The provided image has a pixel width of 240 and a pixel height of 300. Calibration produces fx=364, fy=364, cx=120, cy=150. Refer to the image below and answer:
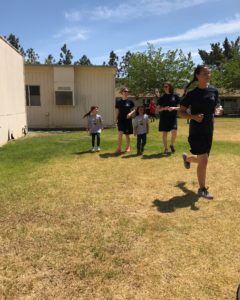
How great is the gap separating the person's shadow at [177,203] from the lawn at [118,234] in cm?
1

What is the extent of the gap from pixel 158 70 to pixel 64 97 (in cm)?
2494

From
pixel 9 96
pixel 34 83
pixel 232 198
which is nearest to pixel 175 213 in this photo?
pixel 232 198

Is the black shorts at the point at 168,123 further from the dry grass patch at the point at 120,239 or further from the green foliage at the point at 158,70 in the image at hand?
the green foliage at the point at 158,70

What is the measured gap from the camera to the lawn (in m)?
3.11

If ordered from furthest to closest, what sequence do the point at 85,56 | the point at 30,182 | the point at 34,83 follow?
the point at 85,56, the point at 34,83, the point at 30,182

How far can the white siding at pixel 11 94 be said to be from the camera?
39.8 feet

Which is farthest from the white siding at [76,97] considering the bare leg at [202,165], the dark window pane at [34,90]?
the bare leg at [202,165]

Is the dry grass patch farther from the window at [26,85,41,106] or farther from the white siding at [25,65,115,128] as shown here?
the window at [26,85,41,106]

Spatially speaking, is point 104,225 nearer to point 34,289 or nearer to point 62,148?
point 34,289

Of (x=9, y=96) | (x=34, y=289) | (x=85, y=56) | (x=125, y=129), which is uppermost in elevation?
(x=85, y=56)

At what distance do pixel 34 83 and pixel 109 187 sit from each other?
14977 millimetres

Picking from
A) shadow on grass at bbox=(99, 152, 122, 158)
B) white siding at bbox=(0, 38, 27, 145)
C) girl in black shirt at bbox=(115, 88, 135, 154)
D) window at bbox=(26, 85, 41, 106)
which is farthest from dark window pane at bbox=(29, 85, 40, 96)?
shadow on grass at bbox=(99, 152, 122, 158)

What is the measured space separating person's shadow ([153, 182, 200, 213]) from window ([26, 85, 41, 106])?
15.7 meters

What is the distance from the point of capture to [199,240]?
13.0 ft
